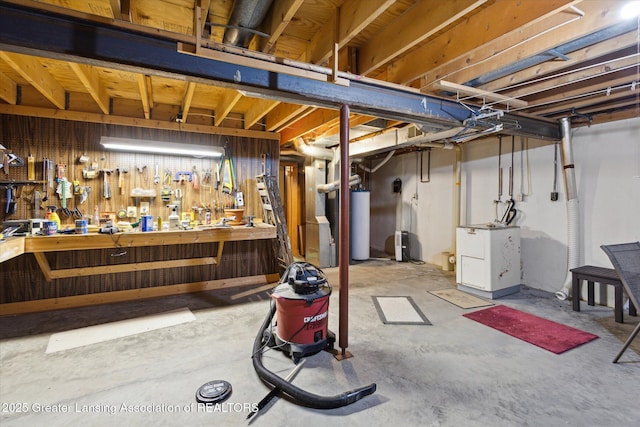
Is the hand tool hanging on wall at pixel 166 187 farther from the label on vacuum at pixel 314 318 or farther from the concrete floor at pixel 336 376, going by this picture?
the label on vacuum at pixel 314 318

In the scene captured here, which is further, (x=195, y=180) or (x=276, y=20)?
(x=195, y=180)

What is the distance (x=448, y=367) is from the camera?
2346mm

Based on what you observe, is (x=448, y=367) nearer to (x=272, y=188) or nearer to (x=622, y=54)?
(x=622, y=54)

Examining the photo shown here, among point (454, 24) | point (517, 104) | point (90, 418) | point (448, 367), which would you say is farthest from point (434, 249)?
point (90, 418)

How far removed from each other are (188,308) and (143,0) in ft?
9.99

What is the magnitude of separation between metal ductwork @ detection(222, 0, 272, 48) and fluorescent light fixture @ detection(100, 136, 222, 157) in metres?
2.31

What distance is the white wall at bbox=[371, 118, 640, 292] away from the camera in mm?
3646

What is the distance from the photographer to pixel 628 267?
2.43 meters

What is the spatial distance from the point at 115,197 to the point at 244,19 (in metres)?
3.19

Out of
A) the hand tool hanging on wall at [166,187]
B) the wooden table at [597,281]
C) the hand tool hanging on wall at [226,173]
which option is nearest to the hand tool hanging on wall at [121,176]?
the hand tool hanging on wall at [166,187]

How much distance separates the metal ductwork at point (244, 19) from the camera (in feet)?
5.80

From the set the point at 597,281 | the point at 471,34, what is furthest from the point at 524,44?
the point at 597,281

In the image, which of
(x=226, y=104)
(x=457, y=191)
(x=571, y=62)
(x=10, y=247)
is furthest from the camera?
(x=457, y=191)

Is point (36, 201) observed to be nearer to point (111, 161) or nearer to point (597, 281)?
point (111, 161)
